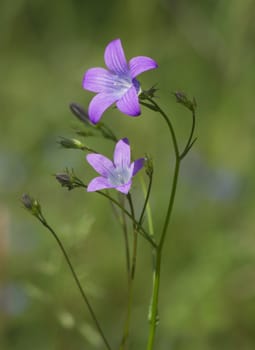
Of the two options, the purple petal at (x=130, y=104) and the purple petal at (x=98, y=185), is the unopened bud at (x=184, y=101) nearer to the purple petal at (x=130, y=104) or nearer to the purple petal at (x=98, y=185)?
the purple petal at (x=130, y=104)

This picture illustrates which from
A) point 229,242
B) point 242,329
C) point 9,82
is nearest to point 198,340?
point 242,329

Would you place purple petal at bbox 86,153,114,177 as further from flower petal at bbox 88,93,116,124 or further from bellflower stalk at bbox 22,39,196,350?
flower petal at bbox 88,93,116,124

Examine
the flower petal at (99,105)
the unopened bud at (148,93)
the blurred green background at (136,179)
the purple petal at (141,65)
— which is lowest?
the blurred green background at (136,179)

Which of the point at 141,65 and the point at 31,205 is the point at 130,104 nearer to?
the point at 141,65

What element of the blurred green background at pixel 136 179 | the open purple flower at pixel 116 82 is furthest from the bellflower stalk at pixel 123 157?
the blurred green background at pixel 136 179

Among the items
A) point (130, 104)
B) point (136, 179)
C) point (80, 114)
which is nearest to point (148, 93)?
point (130, 104)

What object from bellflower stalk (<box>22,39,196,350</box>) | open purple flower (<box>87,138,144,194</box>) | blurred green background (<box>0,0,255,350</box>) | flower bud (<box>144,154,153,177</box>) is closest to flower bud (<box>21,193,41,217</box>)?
bellflower stalk (<box>22,39,196,350</box>)
